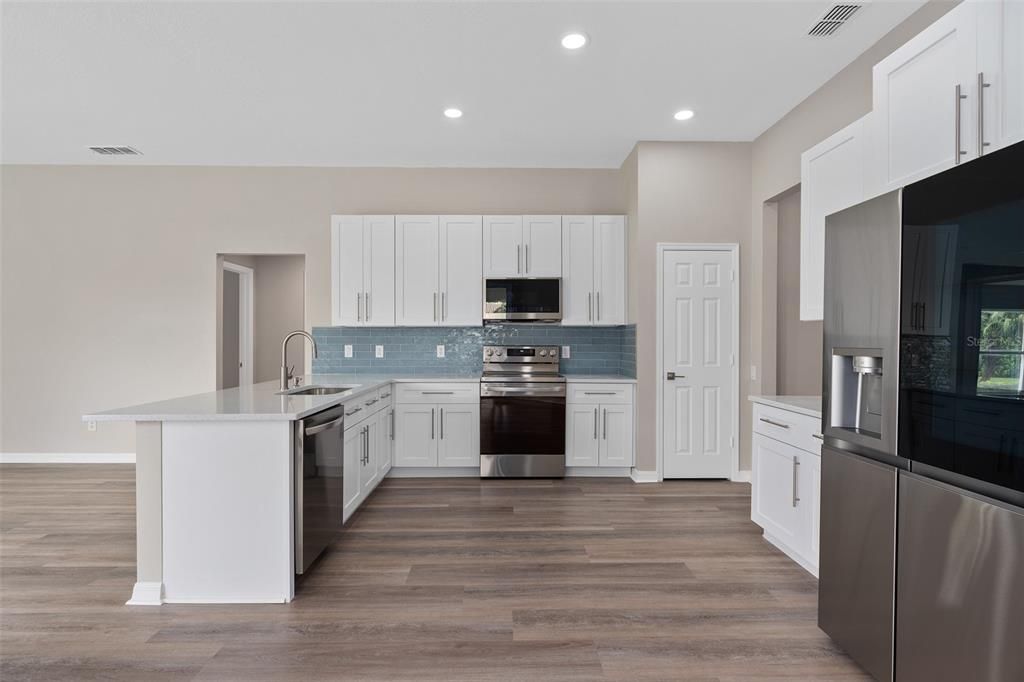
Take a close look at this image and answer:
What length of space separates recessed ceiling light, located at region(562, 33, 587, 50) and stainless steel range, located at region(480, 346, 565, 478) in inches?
106

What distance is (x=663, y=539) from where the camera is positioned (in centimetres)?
350

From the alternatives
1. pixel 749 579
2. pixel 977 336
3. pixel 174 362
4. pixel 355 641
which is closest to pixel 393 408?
pixel 174 362

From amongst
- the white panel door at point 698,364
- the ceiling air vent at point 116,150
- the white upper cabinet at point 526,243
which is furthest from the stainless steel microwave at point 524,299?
the ceiling air vent at point 116,150

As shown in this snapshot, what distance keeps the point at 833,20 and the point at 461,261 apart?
3307 millimetres

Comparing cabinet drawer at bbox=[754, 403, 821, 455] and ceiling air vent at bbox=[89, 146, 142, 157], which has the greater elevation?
ceiling air vent at bbox=[89, 146, 142, 157]

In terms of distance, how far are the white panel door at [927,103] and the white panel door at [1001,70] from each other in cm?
3

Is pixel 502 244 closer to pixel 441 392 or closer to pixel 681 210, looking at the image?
pixel 441 392

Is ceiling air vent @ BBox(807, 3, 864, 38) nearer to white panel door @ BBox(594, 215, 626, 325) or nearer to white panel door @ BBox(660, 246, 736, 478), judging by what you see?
white panel door @ BBox(660, 246, 736, 478)

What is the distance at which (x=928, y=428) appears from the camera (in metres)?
1.72

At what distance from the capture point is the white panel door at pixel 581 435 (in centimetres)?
503

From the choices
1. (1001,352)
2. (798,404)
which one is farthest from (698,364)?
(1001,352)

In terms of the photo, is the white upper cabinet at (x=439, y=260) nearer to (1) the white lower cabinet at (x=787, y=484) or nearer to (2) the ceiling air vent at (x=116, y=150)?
(2) the ceiling air vent at (x=116, y=150)

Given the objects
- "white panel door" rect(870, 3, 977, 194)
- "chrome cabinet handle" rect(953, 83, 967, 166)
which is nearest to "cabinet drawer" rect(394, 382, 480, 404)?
"white panel door" rect(870, 3, 977, 194)

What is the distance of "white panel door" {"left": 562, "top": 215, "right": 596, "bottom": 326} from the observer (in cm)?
524
